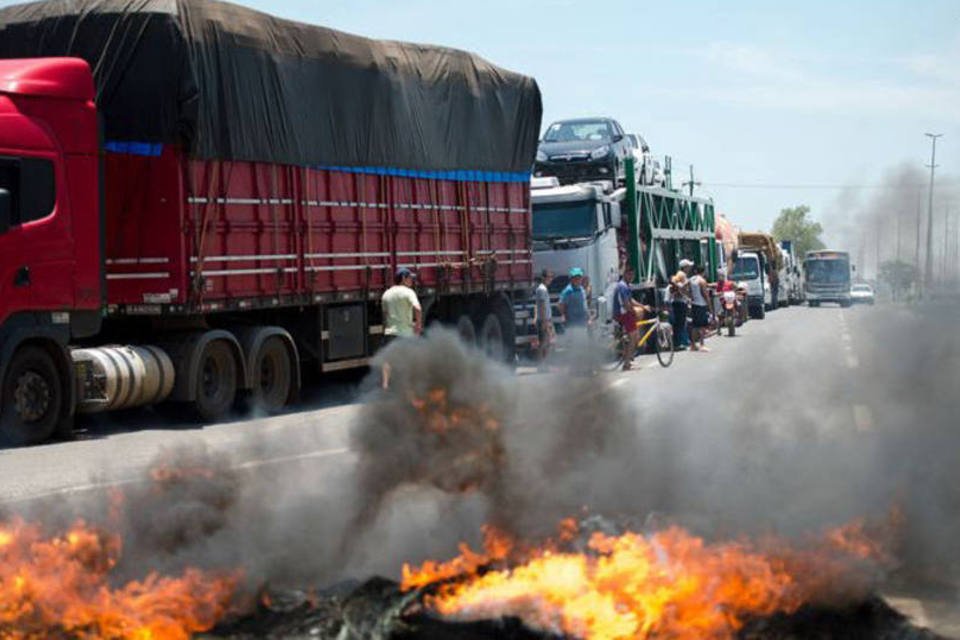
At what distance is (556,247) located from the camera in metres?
28.1

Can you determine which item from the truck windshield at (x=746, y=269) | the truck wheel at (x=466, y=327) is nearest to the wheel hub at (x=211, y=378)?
the truck wheel at (x=466, y=327)

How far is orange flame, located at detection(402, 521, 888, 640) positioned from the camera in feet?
20.2

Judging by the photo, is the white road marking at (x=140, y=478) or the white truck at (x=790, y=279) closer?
the white road marking at (x=140, y=478)

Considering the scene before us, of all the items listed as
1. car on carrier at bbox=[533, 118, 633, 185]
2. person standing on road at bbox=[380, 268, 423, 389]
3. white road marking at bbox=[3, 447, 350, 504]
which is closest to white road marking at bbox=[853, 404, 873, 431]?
white road marking at bbox=[3, 447, 350, 504]

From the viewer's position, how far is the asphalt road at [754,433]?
8836mm

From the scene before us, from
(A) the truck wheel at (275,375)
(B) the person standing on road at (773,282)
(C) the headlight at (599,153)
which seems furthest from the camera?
(B) the person standing on road at (773,282)

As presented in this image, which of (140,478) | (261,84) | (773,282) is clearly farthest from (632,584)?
(773,282)

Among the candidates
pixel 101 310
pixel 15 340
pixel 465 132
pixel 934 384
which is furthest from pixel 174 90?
pixel 934 384

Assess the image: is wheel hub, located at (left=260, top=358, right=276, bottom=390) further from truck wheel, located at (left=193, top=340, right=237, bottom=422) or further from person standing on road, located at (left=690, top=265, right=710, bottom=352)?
person standing on road, located at (left=690, top=265, right=710, bottom=352)

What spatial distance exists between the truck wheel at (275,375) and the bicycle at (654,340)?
21.3 ft

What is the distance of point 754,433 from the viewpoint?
10.8 meters

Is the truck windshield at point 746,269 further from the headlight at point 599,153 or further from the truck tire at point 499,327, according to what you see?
the truck tire at point 499,327

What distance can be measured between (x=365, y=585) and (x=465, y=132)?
56.7 ft

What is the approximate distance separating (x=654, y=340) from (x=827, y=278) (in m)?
45.4
